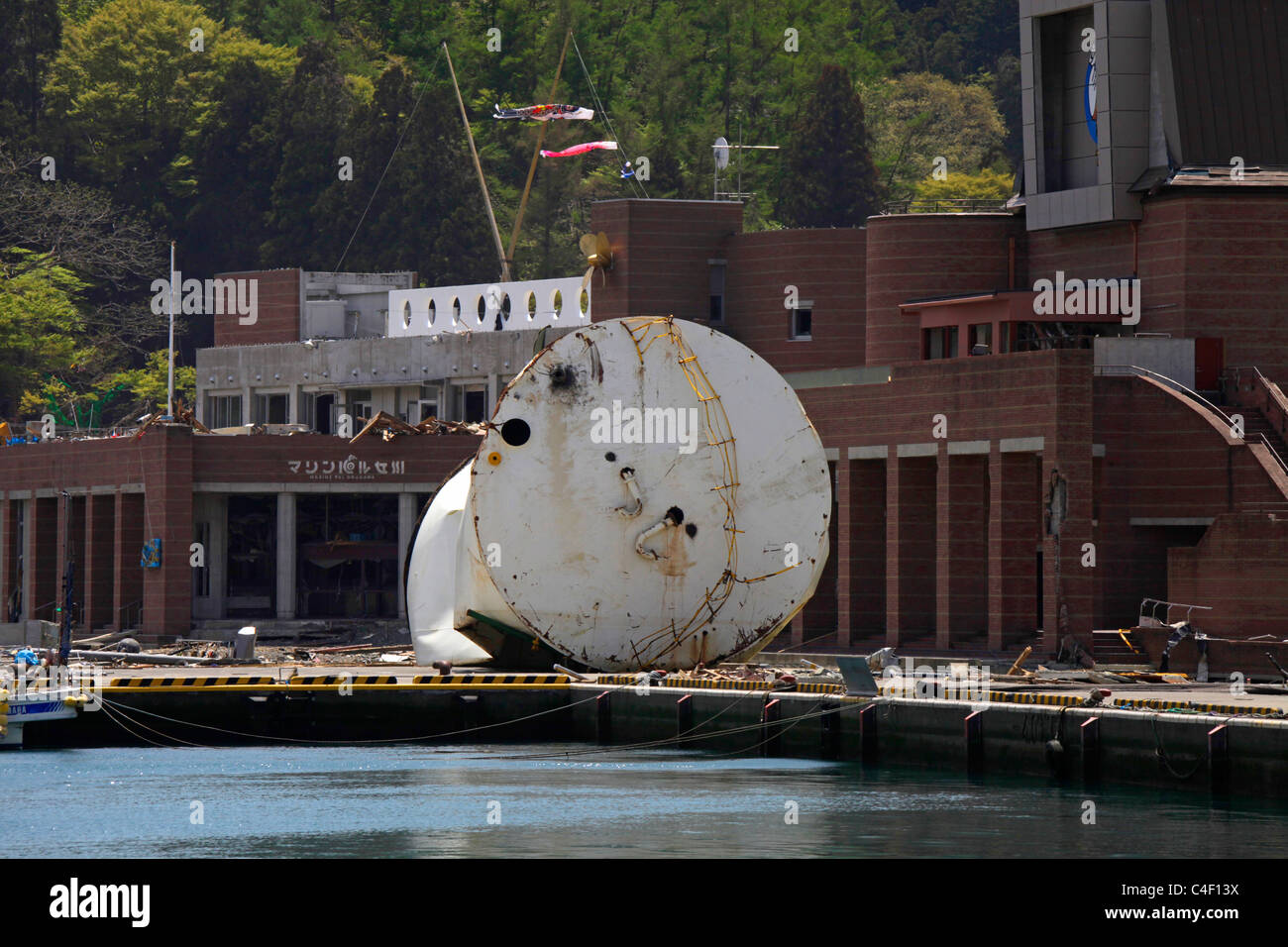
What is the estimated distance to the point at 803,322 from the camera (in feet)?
289

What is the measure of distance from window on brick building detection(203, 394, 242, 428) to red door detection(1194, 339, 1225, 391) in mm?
49658

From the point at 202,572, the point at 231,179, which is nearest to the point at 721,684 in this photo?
the point at 202,572

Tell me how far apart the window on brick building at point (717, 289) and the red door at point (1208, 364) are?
22.3 metres

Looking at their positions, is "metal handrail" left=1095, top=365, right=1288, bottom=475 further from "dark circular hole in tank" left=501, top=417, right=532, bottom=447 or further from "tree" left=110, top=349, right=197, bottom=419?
"tree" left=110, top=349, right=197, bottom=419

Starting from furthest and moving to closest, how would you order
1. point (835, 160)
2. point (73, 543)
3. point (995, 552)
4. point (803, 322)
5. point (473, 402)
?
point (835, 160) → point (473, 402) → point (73, 543) → point (803, 322) → point (995, 552)

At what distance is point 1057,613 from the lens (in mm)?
63156

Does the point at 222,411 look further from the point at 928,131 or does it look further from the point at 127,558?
the point at 928,131

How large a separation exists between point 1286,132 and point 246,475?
119ft

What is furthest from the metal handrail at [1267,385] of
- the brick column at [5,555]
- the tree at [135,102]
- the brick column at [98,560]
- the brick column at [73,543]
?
the tree at [135,102]

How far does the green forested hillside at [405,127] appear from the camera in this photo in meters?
135

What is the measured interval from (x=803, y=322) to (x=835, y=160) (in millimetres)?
47743

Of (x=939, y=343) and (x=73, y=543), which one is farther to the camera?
(x=73, y=543)

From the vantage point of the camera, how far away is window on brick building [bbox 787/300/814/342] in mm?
87500

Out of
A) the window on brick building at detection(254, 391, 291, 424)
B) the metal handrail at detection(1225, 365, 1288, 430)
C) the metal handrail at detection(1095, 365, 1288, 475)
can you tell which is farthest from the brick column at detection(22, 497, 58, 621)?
the metal handrail at detection(1225, 365, 1288, 430)
